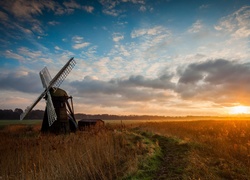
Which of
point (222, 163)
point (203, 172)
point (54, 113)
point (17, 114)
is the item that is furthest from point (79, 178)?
point (17, 114)

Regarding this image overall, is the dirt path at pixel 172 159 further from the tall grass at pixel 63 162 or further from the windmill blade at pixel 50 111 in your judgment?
the windmill blade at pixel 50 111

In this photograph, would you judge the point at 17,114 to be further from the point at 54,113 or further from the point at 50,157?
the point at 50,157

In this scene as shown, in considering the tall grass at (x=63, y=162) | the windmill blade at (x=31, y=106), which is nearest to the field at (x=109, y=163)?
the tall grass at (x=63, y=162)

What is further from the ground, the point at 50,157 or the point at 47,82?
the point at 47,82

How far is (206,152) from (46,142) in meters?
8.80

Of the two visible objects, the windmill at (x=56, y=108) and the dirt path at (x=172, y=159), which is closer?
the dirt path at (x=172, y=159)

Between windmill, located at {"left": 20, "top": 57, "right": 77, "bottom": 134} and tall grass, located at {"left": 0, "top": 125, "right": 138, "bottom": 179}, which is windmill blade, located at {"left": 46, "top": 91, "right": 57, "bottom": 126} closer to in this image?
windmill, located at {"left": 20, "top": 57, "right": 77, "bottom": 134}

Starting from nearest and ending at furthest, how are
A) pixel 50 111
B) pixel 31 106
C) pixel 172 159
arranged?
pixel 172 159 → pixel 50 111 → pixel 31 106

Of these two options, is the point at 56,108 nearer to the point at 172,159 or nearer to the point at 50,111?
the point at 50,111

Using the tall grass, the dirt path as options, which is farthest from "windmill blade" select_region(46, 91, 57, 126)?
the dirt path

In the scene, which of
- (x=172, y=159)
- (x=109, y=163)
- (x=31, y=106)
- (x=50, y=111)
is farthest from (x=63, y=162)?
(x=31, y=106)

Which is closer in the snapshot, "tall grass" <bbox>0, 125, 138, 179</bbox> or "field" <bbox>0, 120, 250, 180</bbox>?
"field" <bbox>0, 120, 250, 180</bbox>

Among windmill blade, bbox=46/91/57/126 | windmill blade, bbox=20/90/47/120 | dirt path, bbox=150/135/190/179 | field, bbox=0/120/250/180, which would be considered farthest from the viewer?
windmill blade, bbox=20/90/47/120

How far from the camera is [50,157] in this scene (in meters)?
8.72
